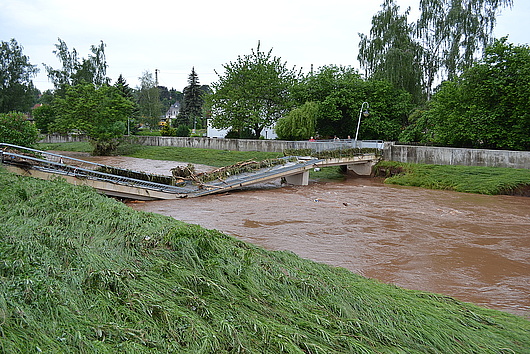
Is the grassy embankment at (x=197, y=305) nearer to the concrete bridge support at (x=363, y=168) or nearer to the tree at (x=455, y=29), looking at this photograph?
the concrete bridge support at (x=363, y=168)

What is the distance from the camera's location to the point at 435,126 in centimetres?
3039

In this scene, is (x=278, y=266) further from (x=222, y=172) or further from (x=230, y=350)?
(x=222, y=172)

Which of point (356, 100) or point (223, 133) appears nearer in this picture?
point (356, 100)

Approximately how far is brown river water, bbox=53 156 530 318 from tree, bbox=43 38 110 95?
43891mm

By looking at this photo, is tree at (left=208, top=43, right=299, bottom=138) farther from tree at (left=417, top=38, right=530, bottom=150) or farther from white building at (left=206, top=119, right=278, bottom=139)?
tree at (left=417, top=38, right=530, bottom=150)

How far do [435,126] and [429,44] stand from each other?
11.9 meters

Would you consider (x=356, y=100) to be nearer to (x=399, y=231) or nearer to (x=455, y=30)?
(x=455, y=30)

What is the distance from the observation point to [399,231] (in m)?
13.5

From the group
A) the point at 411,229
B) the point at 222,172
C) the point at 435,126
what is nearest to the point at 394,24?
the point at 435,126

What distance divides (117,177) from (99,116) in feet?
95.2

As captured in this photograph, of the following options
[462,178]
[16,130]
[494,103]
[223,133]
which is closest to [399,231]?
[462,178]

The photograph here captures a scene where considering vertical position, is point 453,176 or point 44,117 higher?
point 44,117

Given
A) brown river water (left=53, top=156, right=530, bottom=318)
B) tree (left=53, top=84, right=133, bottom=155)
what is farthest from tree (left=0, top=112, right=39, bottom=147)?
tree (left=53, top=84, right=133, bottom=155)

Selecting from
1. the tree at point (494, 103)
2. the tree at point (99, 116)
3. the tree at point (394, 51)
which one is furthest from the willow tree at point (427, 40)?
the tree at point (99, 116)
